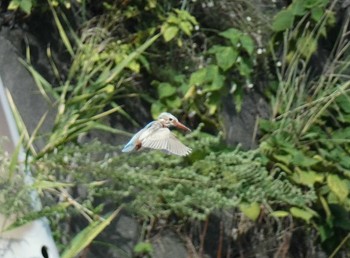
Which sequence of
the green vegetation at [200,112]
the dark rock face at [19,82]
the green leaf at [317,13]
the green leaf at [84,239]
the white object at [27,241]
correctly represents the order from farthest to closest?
the green leaf at [317,13] < the dark rock face at [19,82] < the green vegetation at [200,112] < the green leaf at [84,239] < the white object at [27,241]

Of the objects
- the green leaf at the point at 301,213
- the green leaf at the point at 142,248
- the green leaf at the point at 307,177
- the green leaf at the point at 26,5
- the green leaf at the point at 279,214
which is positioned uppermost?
the green leaf at the point at 26,5

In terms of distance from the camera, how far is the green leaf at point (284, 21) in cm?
528

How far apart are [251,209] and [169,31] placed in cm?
88

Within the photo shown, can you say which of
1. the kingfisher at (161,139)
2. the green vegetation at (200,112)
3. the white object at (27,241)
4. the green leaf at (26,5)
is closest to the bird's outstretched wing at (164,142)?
the kingfisher at (161,139)

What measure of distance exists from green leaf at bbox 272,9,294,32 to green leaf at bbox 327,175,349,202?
30.2 inches

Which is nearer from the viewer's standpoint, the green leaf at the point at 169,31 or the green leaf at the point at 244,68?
the green leaf at the point at 169,31

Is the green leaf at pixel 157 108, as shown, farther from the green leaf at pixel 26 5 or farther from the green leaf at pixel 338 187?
the green leaf at pixel 338 187

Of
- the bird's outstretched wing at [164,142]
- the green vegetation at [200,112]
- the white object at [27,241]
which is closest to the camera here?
the bird's outstretched wing at [164,142]

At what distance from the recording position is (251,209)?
193 inches

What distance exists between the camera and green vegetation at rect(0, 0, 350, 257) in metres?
4.39

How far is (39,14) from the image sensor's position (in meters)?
4.95

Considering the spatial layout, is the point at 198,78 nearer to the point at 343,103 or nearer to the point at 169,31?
the point at 169,31

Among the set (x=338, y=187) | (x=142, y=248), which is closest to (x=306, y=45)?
(x=338, y=187)

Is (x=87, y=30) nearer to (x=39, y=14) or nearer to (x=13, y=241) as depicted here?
(x=39, y=14)
